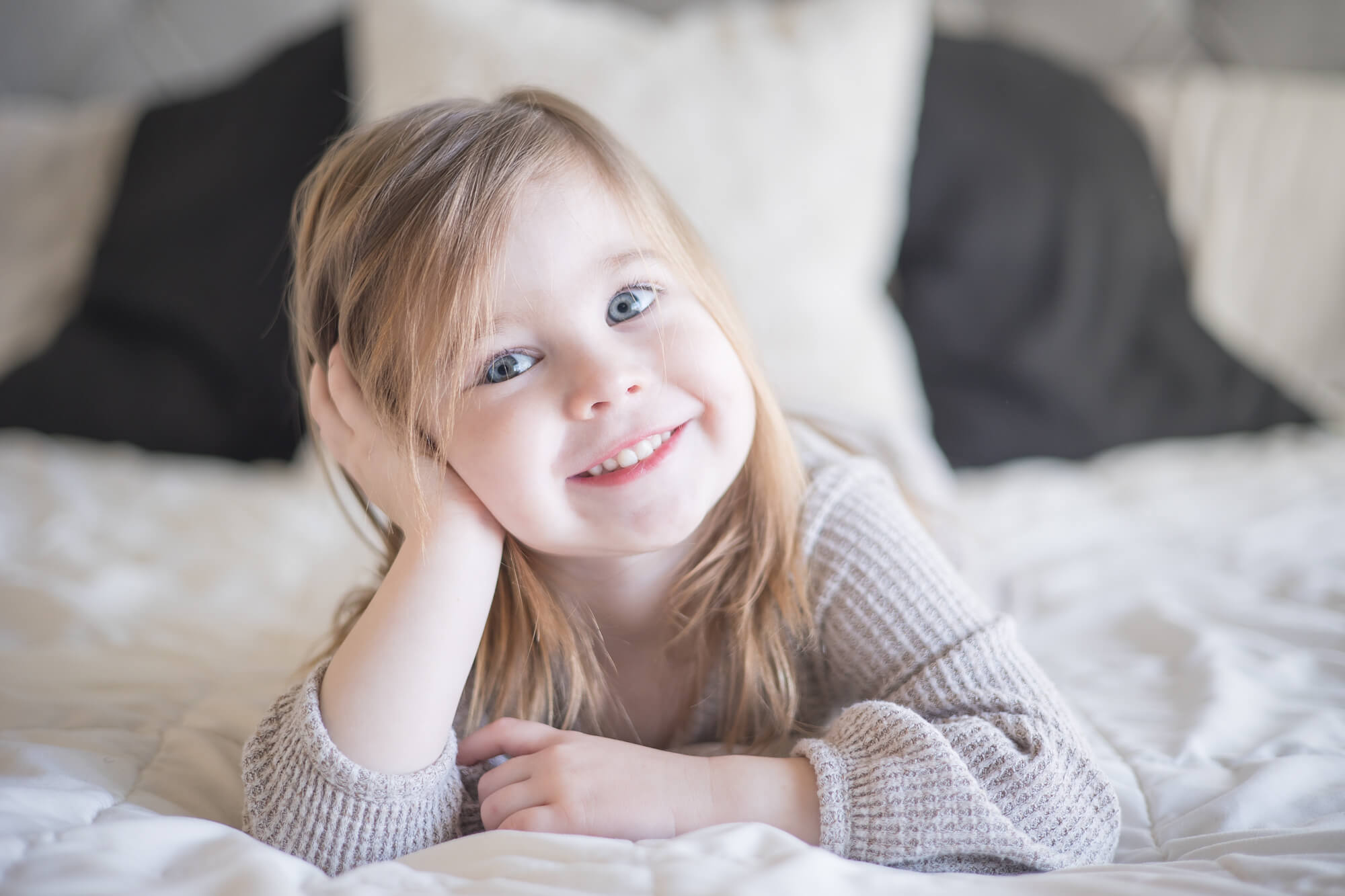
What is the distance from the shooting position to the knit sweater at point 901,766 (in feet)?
1.79

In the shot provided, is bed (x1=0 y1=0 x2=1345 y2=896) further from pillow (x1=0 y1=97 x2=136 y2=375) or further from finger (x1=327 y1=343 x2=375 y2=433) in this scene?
finger (x1=327 y1=343 x2=375 y2=433)

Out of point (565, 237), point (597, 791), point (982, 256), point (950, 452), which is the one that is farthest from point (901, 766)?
point (982, 256)

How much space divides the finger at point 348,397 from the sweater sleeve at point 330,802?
19 cm

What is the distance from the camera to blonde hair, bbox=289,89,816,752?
625 millimetres

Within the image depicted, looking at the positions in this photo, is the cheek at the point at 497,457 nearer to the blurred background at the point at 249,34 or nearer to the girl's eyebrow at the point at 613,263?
the girl's eyebrow at the point at 613,263

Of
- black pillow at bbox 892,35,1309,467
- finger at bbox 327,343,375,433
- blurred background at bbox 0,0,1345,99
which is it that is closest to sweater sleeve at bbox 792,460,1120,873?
Result: finger at bbox 327,343,375,433

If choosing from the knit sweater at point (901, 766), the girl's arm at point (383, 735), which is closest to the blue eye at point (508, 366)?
the girl's arm at point (383, 735)

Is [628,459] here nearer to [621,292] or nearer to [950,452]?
[621,292]

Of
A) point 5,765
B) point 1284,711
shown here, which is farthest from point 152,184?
point 1284,711

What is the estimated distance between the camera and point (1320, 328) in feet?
4.62

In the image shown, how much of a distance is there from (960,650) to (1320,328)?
114 centimetres

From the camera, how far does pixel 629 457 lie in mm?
631

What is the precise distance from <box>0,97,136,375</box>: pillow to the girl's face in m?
1.15

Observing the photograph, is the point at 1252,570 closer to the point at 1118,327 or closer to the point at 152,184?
the point at 1118,327
